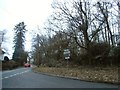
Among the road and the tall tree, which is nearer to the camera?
the road

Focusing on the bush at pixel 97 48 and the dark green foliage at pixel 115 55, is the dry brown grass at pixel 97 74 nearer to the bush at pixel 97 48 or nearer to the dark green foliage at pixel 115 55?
the dark green foliage at pixel 115 55

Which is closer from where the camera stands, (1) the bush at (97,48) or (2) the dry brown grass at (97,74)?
(2) the dry brown grass at (97,74)

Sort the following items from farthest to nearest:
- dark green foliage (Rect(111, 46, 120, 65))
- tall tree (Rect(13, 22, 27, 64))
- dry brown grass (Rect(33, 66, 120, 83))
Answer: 1. tall tree (Rect(13, 22, 27, 64))
2. dark green foliage (Rect(111, 46, 120, 65))
3. dry brown grass (Rect(33, 66, 120, 83))

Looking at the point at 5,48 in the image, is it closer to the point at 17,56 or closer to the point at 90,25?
the point at 17,56

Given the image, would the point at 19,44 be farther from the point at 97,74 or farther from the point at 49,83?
the point at 49,83

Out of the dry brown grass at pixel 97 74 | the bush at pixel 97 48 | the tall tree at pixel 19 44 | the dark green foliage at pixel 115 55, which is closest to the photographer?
the dry brown grass at pixel 97 74

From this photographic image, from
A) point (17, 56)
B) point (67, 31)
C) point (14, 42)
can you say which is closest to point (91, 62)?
point (67, 31)

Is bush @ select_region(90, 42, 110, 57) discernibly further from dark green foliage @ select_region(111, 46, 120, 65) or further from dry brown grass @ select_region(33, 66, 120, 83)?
dry brown grass @ select_region(33, 66, 120, 83)

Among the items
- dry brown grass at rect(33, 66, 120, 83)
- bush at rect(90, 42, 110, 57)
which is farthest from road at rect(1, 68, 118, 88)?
bush at rect(90, 42, 110, 57)

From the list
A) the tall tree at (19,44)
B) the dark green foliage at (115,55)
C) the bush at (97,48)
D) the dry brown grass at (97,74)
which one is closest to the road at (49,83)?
the dry brown grass at (97,74)

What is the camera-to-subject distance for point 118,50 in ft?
119

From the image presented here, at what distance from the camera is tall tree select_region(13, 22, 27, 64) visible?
103 metres

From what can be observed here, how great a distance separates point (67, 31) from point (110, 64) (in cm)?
843

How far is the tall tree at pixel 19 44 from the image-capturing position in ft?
337
